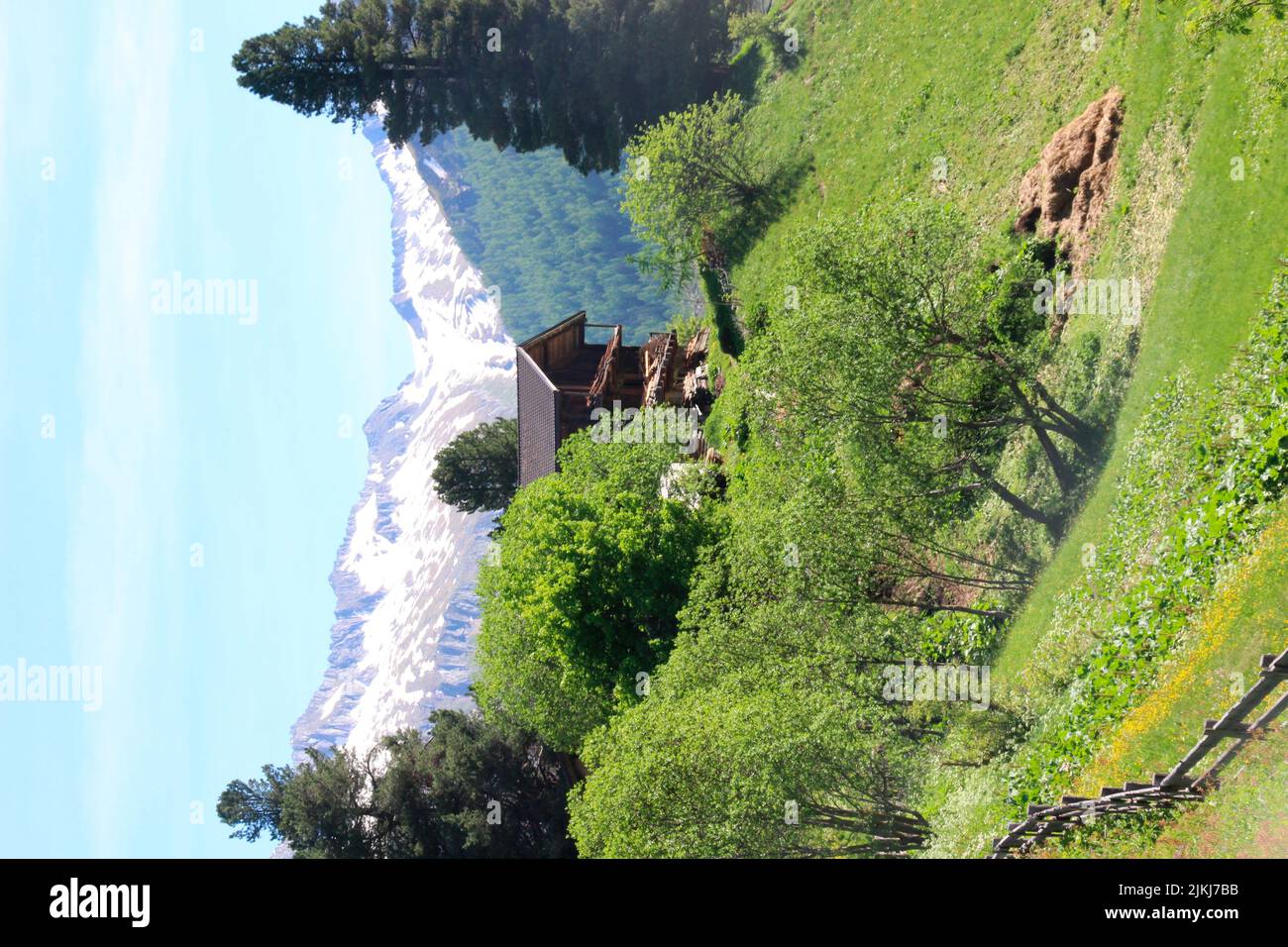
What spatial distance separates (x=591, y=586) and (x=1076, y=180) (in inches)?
850

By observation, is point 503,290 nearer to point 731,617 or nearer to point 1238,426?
point 731,617

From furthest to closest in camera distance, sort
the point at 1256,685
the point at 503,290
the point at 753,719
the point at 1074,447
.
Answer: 1. the point at 503,290
2. the point at 1074,447
3. the point at 753,719
4. the point at 1256,685

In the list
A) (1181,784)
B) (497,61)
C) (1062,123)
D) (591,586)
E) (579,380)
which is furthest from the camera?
(579,380)

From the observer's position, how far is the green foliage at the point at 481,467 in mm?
73750

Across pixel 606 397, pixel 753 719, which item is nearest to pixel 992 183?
pixel 753 719

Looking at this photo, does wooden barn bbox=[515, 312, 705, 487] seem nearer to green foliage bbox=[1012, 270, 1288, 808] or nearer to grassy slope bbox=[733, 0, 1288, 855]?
grassy slope bbox=[733, 0, 1288, 855]

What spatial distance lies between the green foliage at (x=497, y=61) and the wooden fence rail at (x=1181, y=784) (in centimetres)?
4578

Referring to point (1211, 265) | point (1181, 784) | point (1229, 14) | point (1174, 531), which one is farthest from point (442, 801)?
point (1229, 14)

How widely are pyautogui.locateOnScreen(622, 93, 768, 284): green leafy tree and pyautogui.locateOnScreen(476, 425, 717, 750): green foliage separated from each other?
483 inches

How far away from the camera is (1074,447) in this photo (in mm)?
28938

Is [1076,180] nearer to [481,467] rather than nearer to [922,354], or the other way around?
[922,354]

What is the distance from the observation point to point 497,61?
196 feet

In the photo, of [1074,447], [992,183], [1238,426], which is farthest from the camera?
[992,183]

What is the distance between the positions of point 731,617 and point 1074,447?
437 inches
